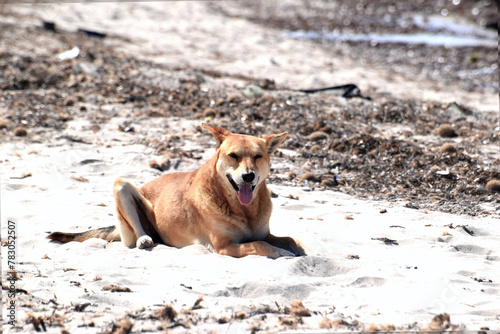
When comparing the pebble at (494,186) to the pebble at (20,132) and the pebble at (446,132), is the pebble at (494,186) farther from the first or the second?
the pebble at (20,132)

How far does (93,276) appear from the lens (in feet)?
15.0

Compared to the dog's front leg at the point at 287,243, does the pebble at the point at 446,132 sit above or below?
above

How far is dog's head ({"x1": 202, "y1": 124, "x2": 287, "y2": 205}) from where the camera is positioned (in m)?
5.27

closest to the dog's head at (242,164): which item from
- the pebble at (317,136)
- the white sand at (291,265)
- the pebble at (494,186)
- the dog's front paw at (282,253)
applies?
the dog's front paw at (282,253)

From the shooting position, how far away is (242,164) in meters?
5.29

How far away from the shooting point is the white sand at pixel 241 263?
3.93 m

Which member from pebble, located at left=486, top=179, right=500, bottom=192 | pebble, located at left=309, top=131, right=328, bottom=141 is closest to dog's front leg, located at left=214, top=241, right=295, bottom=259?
pebble, located at left=486, top=179, right=500, bottom=192

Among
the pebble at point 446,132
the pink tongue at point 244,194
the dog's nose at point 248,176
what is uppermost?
the pebble at point 446,132

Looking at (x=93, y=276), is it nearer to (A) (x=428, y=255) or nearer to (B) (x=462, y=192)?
(A) (x=428, y=255)

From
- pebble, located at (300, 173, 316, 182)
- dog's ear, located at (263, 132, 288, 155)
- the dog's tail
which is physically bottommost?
the dog's tail

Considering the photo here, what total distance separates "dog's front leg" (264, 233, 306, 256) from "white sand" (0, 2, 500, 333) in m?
0.16

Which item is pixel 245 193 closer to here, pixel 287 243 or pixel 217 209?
pixel 217 209

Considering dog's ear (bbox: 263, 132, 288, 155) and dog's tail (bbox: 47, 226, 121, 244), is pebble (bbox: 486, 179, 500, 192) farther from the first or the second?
dog's tail (bbox: 47, 226, 121, 244)

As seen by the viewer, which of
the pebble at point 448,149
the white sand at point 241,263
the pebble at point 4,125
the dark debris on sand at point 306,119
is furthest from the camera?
the pebble at point 4,125
